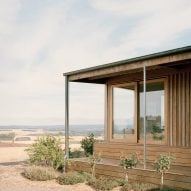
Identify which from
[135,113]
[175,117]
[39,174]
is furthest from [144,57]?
[39,174]

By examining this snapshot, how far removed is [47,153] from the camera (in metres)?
12.7

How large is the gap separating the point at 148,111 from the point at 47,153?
318cm

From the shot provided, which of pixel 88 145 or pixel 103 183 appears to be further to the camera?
pixel 88 145

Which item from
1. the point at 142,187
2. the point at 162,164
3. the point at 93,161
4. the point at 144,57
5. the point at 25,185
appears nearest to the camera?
the point at 162,164

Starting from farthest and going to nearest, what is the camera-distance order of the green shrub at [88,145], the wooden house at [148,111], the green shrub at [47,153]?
the green shrub at [88,145]
the green shrub at [47,153]
the wooden house at [148,111]

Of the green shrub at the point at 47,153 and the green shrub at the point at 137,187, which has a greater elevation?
the green shrub at the point at 47,153

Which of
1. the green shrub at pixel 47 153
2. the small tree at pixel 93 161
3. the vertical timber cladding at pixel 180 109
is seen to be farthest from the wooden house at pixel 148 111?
the green shrub at pixel 47 153

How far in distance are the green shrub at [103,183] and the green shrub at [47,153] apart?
2267 mm

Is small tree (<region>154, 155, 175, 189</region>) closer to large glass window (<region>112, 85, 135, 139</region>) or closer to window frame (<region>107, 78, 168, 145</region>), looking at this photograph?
window frame (<region>107, 78, 168, 145</region>)

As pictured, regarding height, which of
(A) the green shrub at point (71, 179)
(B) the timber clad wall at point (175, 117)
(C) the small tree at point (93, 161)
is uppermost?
(B) the timber clad wall at point (175, 117)

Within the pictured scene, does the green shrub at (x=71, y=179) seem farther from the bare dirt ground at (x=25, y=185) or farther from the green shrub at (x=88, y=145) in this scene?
the green shrub at (x=88, y=145)

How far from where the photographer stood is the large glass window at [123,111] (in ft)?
43.7

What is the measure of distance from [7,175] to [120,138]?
3.79m

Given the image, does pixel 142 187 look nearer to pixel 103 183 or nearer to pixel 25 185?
pixel 103 183
